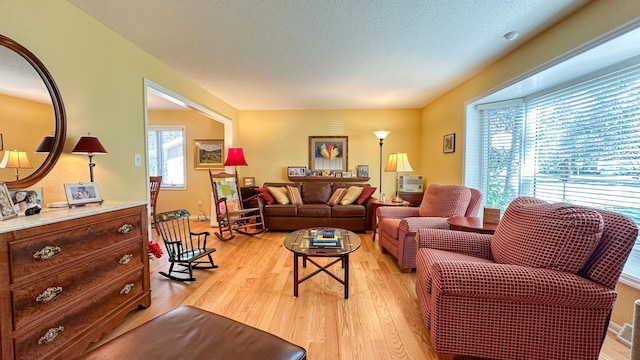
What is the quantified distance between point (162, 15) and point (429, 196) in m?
3.23

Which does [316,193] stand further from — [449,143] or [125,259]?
[125,259]

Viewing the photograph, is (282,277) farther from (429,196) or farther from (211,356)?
(429,196)

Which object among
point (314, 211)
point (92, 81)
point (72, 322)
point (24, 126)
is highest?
point (92, 81)

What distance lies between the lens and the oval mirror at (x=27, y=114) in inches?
58.2

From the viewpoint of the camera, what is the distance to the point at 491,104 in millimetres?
3086

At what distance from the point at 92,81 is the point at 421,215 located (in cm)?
359

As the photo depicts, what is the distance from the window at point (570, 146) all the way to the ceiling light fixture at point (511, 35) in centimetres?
69

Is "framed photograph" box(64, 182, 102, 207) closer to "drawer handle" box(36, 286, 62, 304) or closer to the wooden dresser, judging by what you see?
the wooden dresser

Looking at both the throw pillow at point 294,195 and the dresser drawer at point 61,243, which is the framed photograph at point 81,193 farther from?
the throw pillow at point 294,195

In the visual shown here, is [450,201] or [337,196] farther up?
[450,201]

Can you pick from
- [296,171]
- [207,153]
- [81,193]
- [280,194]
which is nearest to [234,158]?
[280,194]

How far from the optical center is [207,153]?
512 centimetres

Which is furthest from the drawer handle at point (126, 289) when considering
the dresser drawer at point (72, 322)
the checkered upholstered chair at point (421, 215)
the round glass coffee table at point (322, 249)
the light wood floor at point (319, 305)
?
the checkered upholstered chair at point (421, 215)

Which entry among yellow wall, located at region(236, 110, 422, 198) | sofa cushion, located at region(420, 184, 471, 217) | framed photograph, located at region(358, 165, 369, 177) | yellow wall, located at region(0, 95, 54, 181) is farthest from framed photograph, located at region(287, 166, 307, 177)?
yellow wall, located at region(0, 95, 54, 181)
